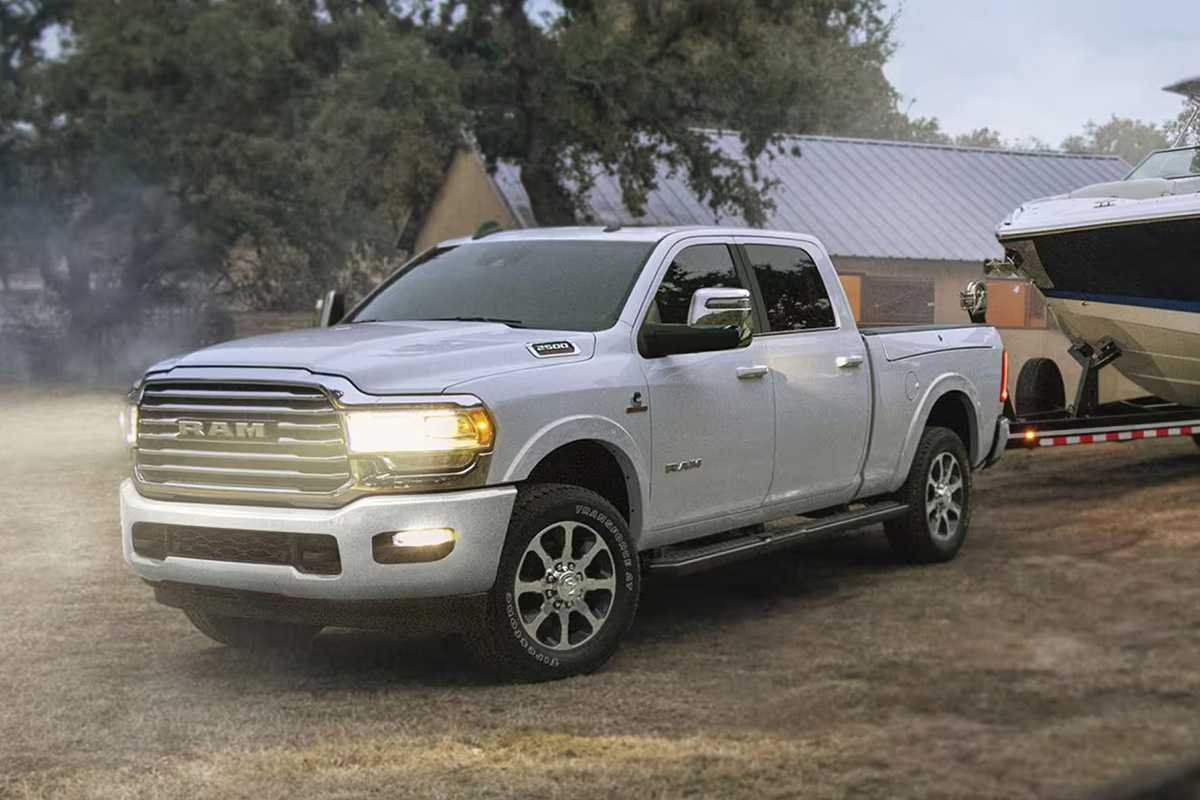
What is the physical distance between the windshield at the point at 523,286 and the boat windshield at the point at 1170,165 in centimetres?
719

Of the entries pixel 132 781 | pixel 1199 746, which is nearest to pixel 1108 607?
pixel 1199 746

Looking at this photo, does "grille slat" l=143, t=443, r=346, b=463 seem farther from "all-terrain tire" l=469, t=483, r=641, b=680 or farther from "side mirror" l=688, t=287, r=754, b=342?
"side mirror" l=688, t=287, r=754, b=342

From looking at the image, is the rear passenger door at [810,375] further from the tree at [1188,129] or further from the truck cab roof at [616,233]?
the tree at [1188,129]

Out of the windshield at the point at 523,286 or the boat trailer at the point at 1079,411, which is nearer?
the windshield at the point at 523,286

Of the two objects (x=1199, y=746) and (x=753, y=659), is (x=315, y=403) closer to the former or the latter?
(x=753, y=659)

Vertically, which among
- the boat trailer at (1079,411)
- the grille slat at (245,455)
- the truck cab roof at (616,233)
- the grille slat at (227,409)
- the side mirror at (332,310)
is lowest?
the boat trailer at (1079,411)

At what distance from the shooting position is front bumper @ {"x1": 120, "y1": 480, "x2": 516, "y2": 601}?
19.5 ft

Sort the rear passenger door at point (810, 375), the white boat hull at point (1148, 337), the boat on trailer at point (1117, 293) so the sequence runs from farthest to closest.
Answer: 1. the white boat hull at point (1148, 337)
2. the boat on trailer at point (1117, 293)
3. the rear passenger door at point (810, 375)

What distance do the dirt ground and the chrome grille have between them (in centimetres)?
89

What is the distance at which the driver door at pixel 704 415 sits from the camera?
7.04m

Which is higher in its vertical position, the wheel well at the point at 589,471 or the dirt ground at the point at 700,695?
the wheel well at the point at 589,471

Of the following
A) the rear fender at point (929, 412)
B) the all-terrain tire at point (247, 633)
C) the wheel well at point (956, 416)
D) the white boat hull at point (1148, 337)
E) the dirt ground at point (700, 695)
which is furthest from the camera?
the white boat hull at point (1148, 337)

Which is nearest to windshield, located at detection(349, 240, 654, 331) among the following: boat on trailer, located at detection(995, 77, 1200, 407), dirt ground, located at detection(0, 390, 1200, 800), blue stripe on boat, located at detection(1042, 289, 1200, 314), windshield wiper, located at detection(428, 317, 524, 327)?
windshield wiper, located at detection(428, 317, 524, 327)

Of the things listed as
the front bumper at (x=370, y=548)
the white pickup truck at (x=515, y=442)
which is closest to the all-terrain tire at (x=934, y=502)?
the white pickup truck at (x=515, y=442)
